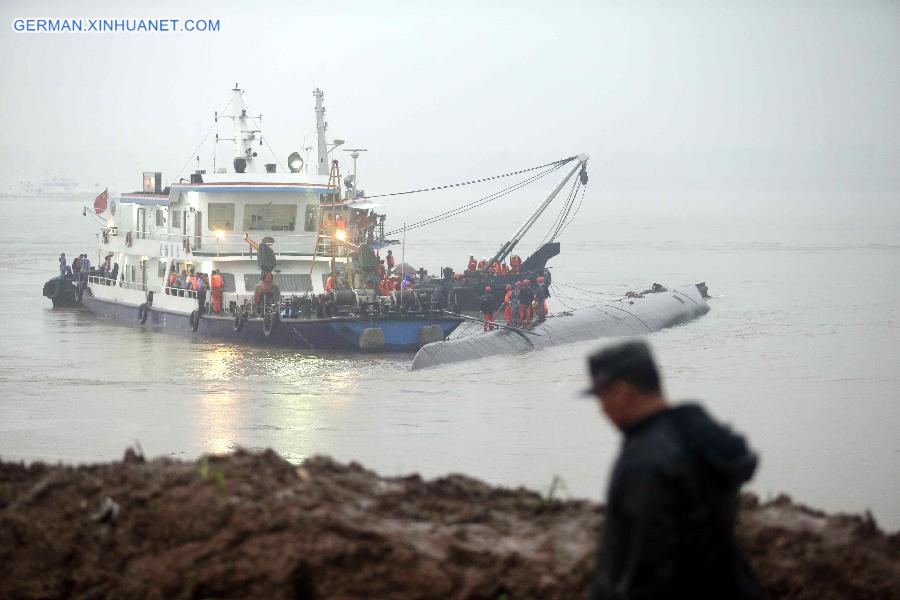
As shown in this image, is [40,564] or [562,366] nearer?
[40,564]

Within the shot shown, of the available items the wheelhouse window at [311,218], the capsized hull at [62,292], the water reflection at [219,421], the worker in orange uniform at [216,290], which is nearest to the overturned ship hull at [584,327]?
the water reflection at [219,421]

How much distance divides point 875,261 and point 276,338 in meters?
70.0

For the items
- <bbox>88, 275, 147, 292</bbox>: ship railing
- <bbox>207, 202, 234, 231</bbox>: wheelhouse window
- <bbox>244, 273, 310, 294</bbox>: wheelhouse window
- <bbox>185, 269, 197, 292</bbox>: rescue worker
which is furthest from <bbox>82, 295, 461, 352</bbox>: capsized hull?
<bbox>88, 275, 147, 292</bbox>: ship railing

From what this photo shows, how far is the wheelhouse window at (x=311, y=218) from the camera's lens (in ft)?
129

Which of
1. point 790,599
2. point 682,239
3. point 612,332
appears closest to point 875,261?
point 682,239

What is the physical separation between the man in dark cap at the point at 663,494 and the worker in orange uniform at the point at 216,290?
111 ft

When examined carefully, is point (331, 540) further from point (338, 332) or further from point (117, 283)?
point (117, 283)

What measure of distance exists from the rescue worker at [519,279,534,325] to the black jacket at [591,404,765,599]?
33.6m

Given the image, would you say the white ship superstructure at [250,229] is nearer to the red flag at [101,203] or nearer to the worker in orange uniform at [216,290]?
the worker in orange uniform at [216,290]

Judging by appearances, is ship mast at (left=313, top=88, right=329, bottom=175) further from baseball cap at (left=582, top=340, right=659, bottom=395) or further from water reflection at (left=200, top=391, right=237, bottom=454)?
baseball cap at (left=582, top=340, right=659, bottom=395)

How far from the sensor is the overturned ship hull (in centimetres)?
3262

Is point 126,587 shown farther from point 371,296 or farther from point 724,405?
point 371,296

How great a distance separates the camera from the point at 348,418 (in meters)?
25.4

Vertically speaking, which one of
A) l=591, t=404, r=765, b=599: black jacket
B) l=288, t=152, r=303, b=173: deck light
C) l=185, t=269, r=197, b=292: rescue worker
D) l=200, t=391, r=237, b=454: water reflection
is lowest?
l=200, t=391, r=237, b=454: water reflection
